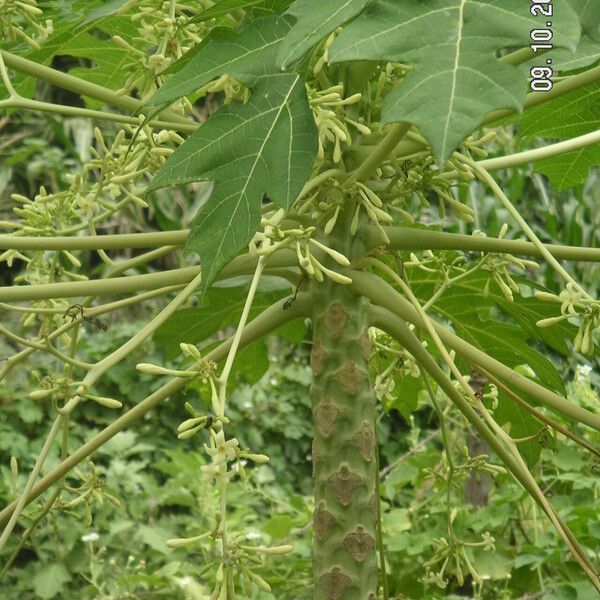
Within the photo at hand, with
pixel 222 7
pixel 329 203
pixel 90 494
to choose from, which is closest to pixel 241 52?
pixel 222 7

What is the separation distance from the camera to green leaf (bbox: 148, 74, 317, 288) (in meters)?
0.71

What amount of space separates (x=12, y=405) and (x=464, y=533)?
1941 millimetres

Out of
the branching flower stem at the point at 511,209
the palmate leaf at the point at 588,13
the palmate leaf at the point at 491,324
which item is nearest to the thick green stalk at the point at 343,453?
the branching flower stem at the point at 511,209

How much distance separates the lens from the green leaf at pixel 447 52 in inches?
20.7

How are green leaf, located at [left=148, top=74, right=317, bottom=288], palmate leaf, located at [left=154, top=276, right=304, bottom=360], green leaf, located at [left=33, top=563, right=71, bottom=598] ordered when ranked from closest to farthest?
green leaf, located at [left=148, top=74, right=317, bottom=288]
palmate leaf, located at [left=154, top=276, right=304, bottom=360]
green leaf, located at [left=33, top=563, right=71, bottom=598]

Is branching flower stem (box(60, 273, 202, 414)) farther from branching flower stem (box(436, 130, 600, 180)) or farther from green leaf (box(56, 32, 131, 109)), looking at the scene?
green leaf (box(56, 32, 131, 109))

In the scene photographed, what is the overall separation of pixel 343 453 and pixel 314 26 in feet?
1.42

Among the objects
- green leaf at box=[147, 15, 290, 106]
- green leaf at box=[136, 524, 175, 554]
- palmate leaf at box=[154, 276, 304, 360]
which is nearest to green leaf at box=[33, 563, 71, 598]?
green leaf at box=[136, 524, 175, 554]

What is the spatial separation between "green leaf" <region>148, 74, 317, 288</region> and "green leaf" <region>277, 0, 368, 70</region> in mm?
119

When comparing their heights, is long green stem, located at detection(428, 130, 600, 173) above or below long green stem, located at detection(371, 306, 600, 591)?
above

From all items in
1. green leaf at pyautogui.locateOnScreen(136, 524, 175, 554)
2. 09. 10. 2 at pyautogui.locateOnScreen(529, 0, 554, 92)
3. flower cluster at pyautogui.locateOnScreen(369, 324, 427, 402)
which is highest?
09. 10. 2 at pyautogui.locateOnScreen(529, 0, 554, 92)

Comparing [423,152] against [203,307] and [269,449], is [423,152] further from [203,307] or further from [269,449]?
[269,449]

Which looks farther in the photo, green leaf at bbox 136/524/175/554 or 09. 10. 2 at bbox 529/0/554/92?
green leaf at bbox 136/524/175/554

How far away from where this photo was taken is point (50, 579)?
104 inches
